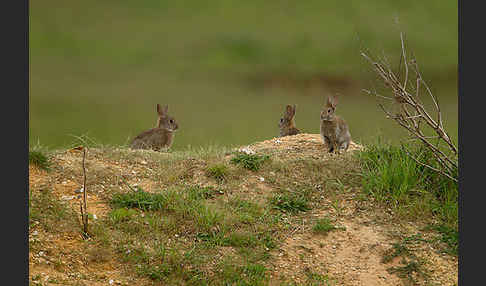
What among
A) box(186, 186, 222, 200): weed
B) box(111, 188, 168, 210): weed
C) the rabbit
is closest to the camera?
box(111, 188, 168, 210): weed

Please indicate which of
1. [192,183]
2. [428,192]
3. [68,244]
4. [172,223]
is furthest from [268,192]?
[68,244]

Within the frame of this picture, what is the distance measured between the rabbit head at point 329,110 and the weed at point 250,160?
1972 millimetres

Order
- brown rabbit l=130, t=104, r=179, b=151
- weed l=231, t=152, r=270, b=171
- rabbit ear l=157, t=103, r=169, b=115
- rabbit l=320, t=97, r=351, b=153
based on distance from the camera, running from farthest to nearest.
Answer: rabbit ear l=157, t=103, r=169, b=115
brown rabbit l=130, t=104, r=179, b=151
rabbit l=320, t=97, r=351, b=153
weed l=231, t=152, r=270, b=171

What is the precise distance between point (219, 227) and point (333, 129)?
12.3 ft

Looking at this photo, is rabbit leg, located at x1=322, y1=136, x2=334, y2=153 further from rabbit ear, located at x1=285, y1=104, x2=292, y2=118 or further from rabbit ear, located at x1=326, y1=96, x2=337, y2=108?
rabbit ear, located at x1=285, y1=104, x2=292, y2=118

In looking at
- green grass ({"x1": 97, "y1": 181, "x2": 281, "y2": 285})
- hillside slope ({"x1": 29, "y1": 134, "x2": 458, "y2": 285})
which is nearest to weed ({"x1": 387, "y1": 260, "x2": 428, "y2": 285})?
hillside slope ({"x1": 29, "y1": 134, "x2": 458, "y2": 285})

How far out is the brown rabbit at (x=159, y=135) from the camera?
10406 mm

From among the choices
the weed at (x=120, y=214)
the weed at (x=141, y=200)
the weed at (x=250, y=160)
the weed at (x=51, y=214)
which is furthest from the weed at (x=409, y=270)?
the weed at (x=51, y=214)

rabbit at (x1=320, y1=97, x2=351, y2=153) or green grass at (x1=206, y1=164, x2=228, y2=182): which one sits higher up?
rabbit at (x1=320, y1=97, x2=351, y2=153)

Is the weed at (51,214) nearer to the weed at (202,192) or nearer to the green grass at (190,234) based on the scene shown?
the green grass at (190,234)

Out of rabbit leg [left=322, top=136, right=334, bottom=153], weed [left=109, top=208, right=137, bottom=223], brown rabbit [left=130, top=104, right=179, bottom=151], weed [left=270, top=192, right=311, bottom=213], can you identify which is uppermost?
brown rabbit [left=130, top=104, right=179, bottom=151]

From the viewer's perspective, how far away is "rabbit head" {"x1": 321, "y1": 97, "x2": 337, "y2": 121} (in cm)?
963

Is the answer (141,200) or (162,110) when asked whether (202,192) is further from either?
(162,110)

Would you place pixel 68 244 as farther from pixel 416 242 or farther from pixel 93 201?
pixel 416 242
